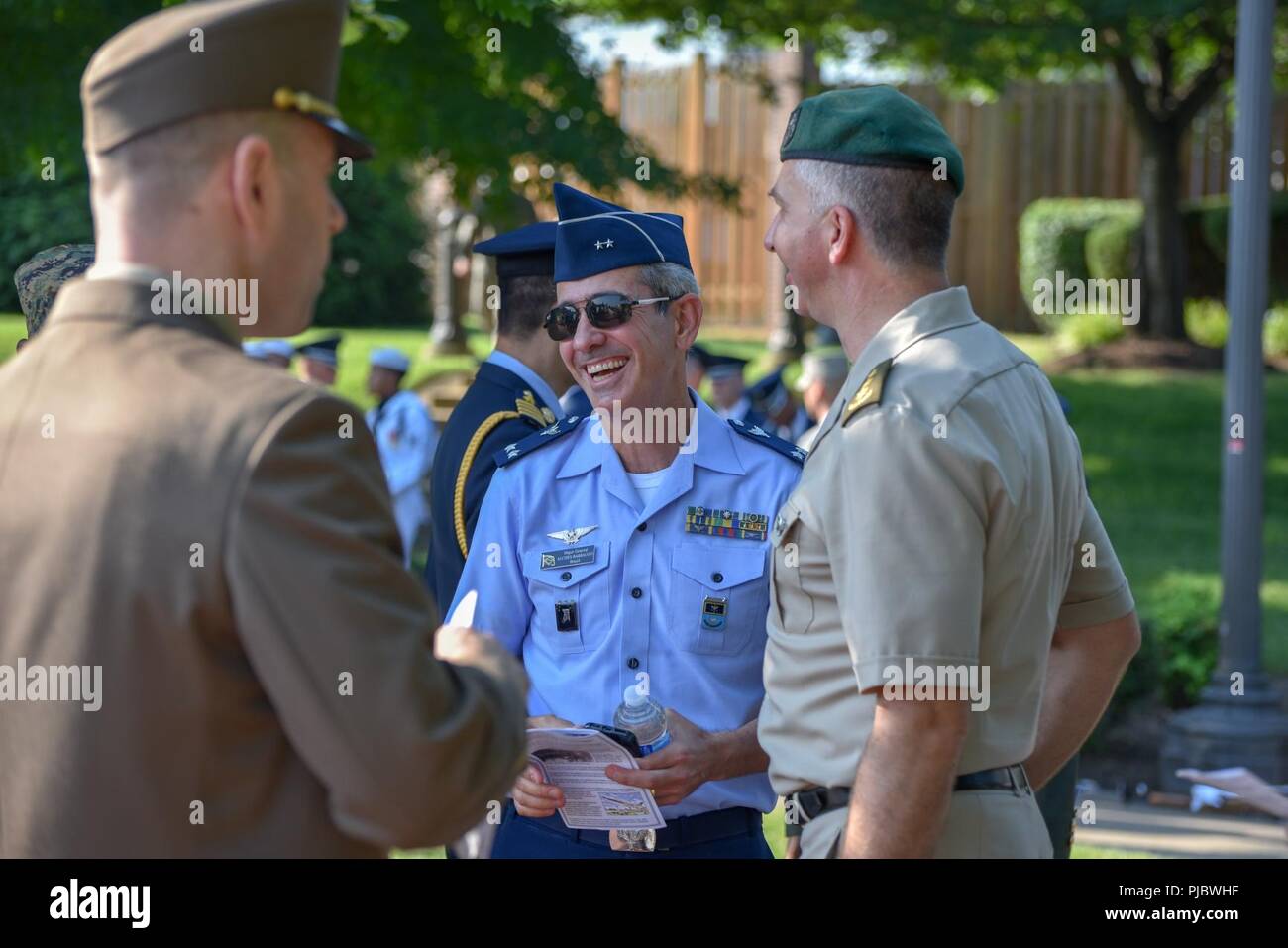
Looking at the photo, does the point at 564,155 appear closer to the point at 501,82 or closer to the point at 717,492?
the point at 501,82

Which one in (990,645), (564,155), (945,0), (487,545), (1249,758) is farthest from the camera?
(945,0)

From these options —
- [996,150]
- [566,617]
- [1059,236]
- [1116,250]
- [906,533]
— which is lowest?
[566,617]

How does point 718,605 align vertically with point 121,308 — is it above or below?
below

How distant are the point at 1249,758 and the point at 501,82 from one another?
6271 mm

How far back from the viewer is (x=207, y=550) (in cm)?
187

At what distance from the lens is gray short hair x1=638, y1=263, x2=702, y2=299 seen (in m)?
3.63

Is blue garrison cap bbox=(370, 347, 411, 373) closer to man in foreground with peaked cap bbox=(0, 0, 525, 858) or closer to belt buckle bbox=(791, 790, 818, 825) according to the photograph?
belt buckle bbox=(791, 790, 818, 825)

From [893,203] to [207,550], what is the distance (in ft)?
4.49

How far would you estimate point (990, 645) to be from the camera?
2.60 m

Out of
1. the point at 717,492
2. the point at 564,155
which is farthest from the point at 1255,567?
the point at 717,492

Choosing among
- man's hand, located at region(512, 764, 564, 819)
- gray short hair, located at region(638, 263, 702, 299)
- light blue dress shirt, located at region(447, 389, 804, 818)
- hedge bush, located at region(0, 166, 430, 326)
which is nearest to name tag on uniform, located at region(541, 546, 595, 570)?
light blue dress shirt, located at region(447, 389, 804, 818)

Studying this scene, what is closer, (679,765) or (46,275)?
(679,765)

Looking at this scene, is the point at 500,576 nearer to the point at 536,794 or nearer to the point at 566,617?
the point at 566,617

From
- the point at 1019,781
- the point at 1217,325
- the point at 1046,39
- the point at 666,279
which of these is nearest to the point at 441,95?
the point at 666,279
